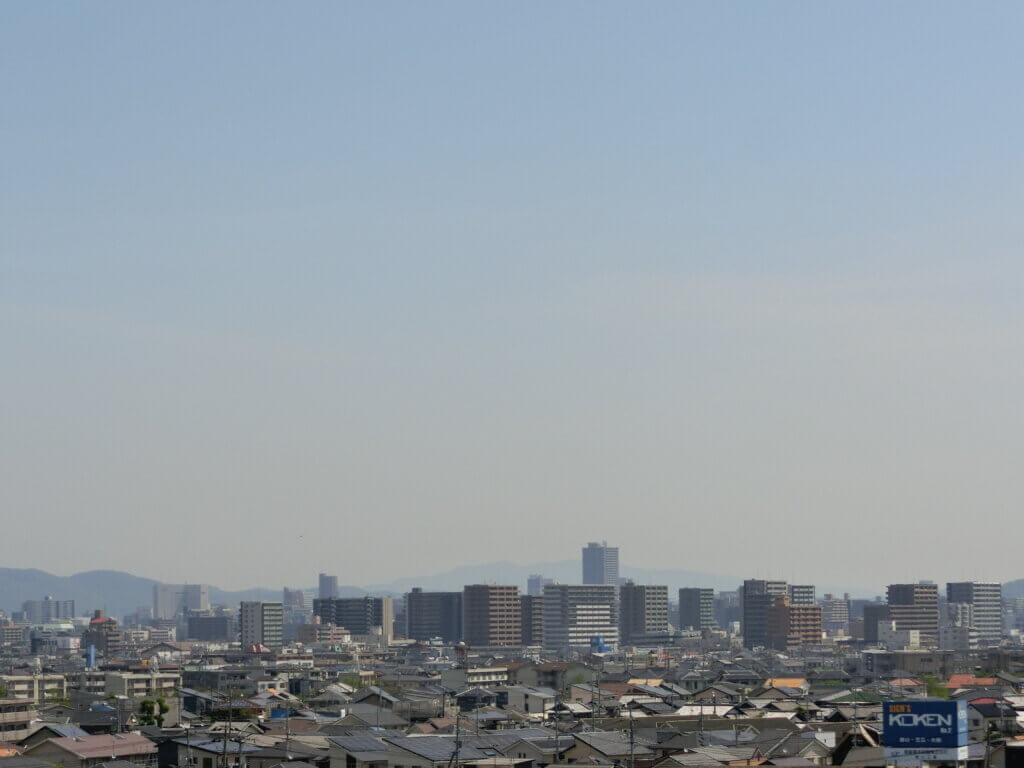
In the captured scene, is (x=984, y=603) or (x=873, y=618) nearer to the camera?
(x=873, y=618)

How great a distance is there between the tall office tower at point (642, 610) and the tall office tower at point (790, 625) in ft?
60.0

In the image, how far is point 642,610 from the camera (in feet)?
586

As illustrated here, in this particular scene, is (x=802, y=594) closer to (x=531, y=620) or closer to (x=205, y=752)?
(x=531, y=620)

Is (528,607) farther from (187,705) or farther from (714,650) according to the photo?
(187,705)

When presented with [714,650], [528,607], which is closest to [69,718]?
[714,650]

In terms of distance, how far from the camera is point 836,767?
35.8m

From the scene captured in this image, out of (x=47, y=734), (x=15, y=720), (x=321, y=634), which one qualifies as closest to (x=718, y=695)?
(x=15, y=720)

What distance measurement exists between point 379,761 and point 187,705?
30904 millimetres

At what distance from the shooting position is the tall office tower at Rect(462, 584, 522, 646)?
166m

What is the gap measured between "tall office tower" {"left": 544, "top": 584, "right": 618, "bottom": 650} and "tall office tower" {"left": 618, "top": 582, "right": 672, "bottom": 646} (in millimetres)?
2880

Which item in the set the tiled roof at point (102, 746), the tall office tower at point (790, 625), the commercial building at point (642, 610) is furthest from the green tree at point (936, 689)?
the commercial building at point (642, 610)

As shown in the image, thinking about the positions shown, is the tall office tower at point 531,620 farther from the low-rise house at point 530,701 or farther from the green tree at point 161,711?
Answer: the green tree at point 161,711

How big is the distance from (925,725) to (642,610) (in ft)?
504

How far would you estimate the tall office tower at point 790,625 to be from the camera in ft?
513
